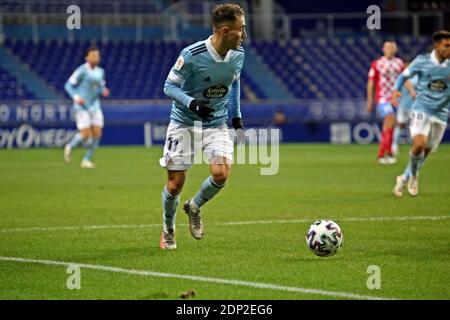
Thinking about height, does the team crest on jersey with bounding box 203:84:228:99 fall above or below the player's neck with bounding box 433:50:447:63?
below

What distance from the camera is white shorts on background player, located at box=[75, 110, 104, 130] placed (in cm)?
2269

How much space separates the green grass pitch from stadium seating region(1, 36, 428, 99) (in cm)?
1608

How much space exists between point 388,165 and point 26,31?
19.7 m

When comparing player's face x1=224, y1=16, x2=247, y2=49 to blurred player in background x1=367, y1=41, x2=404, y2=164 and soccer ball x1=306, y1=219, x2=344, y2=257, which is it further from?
blurred player in background x1=367, y1=41, x2=404, y2=164

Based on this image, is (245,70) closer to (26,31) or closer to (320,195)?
(26,31)

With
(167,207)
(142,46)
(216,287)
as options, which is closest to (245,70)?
(142,46)

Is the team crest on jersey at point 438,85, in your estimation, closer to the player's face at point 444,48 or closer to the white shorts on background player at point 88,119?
the player's face at point 444,48

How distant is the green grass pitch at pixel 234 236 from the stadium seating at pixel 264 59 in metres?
16.1

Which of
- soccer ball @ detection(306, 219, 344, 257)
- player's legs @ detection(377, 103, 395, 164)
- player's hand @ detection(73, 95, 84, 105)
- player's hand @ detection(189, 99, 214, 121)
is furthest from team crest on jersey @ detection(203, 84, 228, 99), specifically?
player's hand @ detection(73, 95, 84, 105)

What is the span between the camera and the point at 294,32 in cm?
4131

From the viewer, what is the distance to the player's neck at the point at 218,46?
9203 mm

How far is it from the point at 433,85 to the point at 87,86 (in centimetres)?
1069

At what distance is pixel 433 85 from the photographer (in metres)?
14.2

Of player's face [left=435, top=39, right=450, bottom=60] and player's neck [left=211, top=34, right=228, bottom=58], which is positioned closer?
player's neck [left=211, top=34, right=228, bottom=58]
